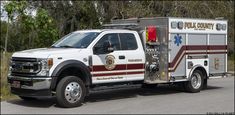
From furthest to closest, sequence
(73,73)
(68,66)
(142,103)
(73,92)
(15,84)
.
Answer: (142,103) < (73,73) < (15,84) < (73,92) < (68,66)

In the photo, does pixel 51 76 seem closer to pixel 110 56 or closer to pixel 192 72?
pixel 110 56

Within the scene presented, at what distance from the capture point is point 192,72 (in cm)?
1452

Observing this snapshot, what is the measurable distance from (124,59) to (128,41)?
654 mm

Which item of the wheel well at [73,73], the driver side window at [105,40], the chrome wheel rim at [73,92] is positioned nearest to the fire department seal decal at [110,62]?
the driver side window at [105,40]

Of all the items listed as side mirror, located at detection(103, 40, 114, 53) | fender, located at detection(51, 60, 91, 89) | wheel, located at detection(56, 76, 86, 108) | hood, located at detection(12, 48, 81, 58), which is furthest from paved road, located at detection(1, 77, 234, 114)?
side mirror, located at detection(103, 40, 114, 53)

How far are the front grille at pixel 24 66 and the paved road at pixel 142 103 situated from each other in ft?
2.85

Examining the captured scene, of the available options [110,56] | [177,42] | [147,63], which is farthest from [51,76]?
[177,42]

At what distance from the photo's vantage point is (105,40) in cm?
1245

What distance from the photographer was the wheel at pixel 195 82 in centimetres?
1448

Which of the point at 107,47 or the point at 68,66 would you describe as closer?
the point at 68,66

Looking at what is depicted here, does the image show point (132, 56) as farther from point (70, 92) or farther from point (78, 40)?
point (70, 92)

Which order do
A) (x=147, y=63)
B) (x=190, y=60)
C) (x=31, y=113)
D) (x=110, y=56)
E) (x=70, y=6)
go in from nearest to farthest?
(x=31, y=113)
(x=110, y=56)
(x=147, y=63)
(x=190, y=60)
(x=70, y=6)

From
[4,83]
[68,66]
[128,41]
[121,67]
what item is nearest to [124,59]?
[121,67]

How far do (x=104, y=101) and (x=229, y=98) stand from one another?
11.5ft
